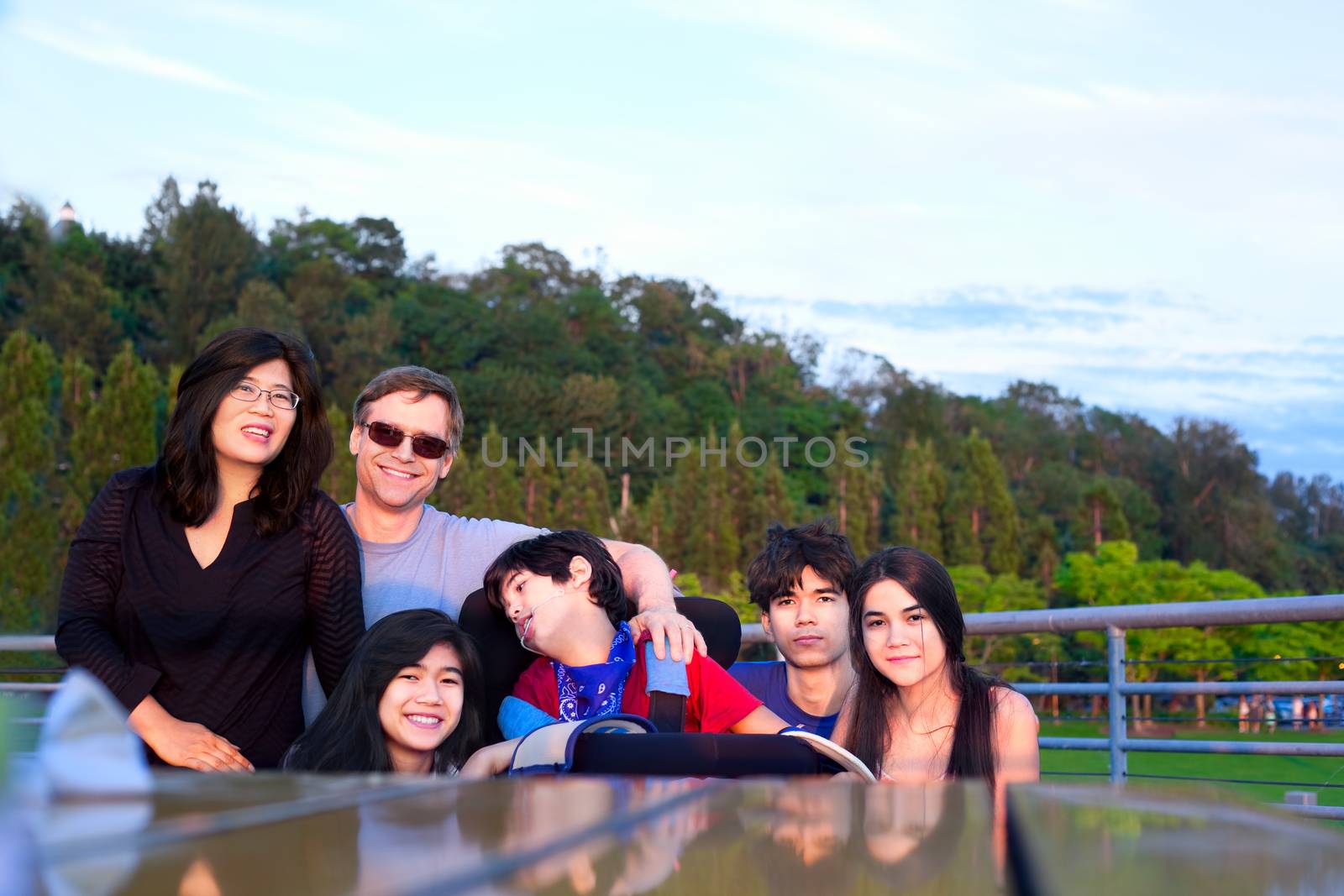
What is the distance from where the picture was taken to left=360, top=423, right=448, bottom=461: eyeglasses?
2.90 metres

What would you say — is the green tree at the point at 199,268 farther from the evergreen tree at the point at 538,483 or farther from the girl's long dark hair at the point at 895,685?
the girl's long dark hair at the point at 895,685

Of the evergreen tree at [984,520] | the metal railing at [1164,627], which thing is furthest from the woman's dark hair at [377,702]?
the evergreen tree at [984,520]

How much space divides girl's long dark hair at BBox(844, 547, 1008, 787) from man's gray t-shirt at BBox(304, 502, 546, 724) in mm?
751

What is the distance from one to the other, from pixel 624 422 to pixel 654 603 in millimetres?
35899

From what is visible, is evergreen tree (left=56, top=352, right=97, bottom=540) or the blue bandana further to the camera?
evergreen tree (left=56, top=352, right=97, bottom=540)

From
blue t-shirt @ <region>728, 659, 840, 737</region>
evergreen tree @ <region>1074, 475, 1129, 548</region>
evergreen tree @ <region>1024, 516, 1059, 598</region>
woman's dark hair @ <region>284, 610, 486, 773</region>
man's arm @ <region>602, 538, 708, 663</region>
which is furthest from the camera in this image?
evergreen tree @ <region>1074, 475, 1129, 548</region>

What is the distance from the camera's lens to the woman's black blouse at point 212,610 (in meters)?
2.55

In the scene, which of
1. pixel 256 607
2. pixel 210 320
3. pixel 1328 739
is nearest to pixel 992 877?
pixel 256 607

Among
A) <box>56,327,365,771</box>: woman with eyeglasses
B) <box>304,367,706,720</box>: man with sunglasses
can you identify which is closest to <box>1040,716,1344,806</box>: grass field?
<box>304,367,706,720</box>: man with sunglasses

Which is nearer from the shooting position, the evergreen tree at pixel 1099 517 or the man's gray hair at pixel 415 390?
the man's gray hair at pixel 415 390

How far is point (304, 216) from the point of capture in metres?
44.0

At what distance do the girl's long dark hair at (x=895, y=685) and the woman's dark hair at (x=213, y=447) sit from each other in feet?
3.79

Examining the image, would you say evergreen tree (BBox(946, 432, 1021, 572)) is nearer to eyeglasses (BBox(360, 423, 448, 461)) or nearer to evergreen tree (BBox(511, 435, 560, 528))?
evergreen tree (BBox(511, 435, 560, 528))

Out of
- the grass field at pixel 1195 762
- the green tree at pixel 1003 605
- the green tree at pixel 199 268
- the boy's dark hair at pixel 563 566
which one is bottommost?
the grass field at pixel 1195 762
